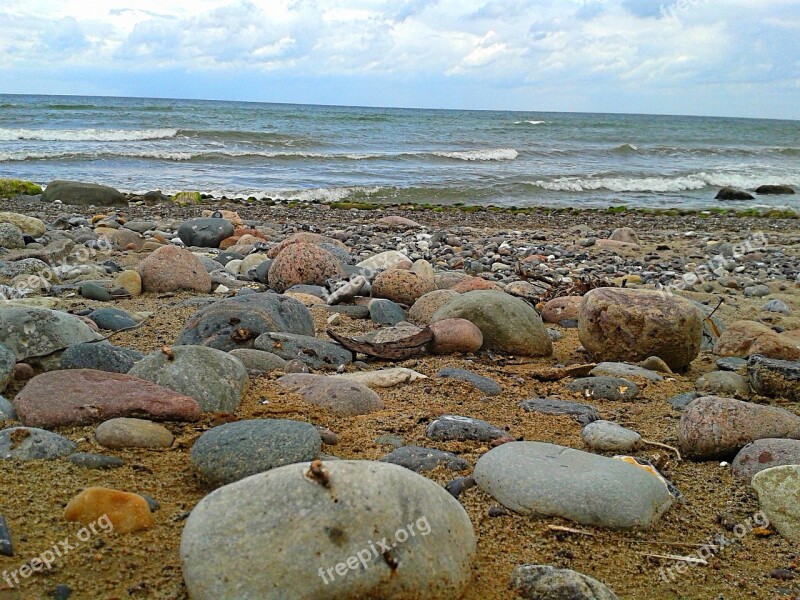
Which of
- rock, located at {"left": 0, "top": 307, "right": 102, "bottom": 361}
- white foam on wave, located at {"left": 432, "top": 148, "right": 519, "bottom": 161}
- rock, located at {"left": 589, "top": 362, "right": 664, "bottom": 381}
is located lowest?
rock, located at {"left": 589, "top": 362, "right": 664, "bottom": 381}

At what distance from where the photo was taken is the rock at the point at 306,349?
4.11 meters

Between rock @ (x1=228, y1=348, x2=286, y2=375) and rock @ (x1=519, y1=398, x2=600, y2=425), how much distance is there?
1276mm

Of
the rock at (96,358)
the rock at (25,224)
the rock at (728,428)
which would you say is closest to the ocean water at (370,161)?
the rock at (25,224)

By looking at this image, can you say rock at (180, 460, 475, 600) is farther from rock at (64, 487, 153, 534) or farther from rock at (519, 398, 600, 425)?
rock at (519, 398, 600, 425)

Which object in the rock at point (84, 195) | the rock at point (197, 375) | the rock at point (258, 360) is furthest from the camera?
the rock at point (84, 195)

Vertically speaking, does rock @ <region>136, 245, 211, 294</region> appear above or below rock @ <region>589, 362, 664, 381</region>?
above

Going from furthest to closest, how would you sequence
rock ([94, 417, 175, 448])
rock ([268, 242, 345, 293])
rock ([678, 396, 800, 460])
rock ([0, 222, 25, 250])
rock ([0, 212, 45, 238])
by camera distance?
1. rock ([0, 212, 45, 238])
2. rock ([0, 222, 25, 250])
3. rock ([268, 242, 345, 293])
4. rock ([678, 396, 800, 460])
5. rock ([94, 417, 175, 448])

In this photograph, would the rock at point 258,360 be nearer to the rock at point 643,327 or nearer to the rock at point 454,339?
the rock at point 454,339

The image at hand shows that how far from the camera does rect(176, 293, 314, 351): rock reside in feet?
13.6

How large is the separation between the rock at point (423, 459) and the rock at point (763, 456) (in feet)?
3.51

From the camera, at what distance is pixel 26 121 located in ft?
96.5

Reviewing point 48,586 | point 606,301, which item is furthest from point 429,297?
point 48,586

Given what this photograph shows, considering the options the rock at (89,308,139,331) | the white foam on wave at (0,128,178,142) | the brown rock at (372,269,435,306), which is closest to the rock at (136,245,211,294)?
the rock at (89,308,139,331)

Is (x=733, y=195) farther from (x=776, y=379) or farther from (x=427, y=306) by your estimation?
(x=776, y=379)
